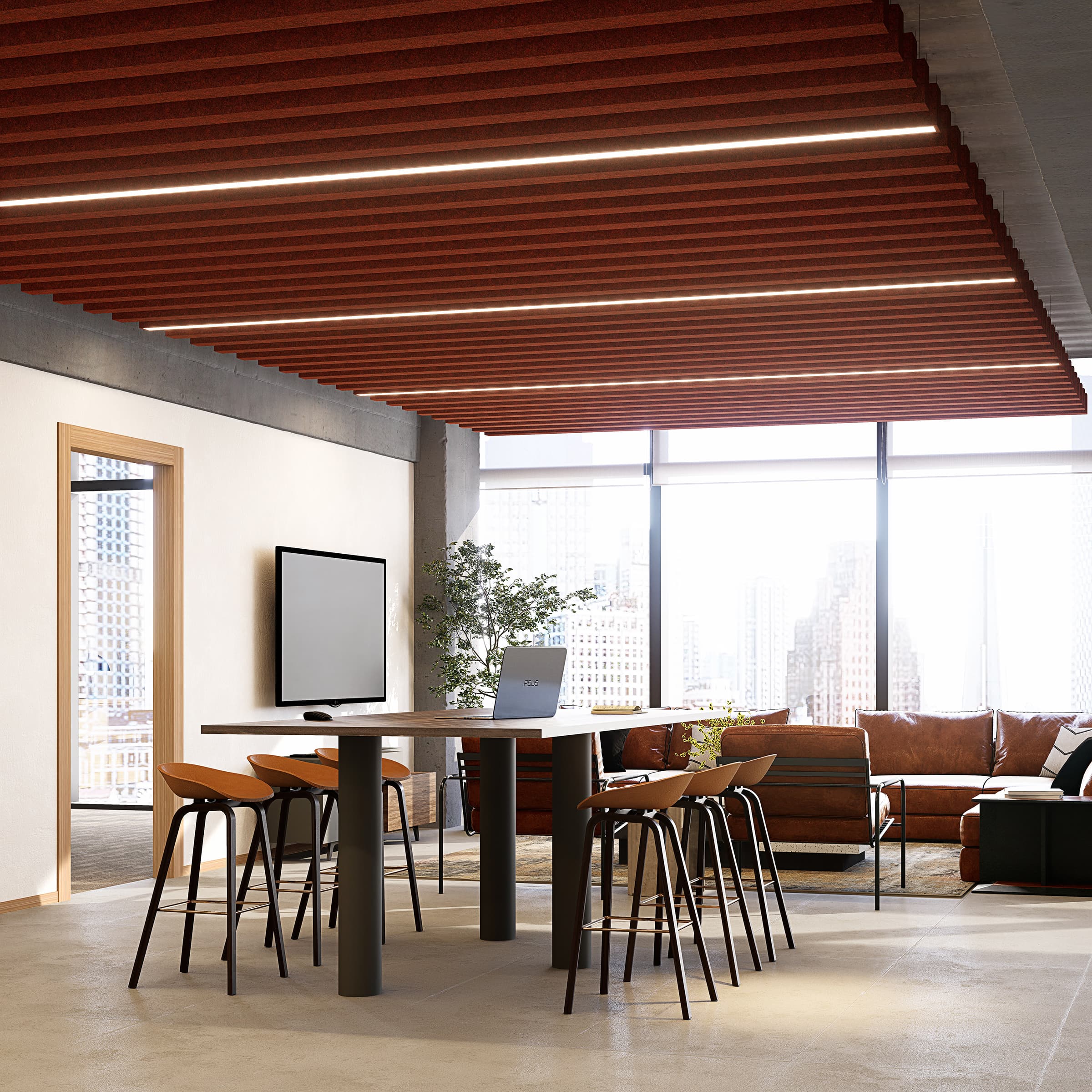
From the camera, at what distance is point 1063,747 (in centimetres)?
1052

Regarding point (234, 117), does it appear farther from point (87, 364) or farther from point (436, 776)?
point (436, 776)

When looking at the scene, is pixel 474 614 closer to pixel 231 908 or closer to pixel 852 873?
pixel 852 873

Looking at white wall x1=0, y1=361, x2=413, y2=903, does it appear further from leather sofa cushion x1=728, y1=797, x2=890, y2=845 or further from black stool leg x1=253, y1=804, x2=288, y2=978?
leather sofa cushion x1=728, y1=797, x2=890, y2=845

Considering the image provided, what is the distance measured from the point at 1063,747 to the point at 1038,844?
103 inches

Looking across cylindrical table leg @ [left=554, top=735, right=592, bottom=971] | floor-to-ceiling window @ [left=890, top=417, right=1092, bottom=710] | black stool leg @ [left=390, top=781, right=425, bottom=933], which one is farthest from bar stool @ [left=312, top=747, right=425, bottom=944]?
floor-to-ceiling window @ [left=890, top=417, right=1092, bottom=710]

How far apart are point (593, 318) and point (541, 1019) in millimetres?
4102

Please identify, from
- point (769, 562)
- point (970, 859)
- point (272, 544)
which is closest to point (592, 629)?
point (769, 562)

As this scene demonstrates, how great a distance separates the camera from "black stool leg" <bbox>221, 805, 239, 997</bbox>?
5477mm

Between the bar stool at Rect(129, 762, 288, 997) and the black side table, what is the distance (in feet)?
13.5

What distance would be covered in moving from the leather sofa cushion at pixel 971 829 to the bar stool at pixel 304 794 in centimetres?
375

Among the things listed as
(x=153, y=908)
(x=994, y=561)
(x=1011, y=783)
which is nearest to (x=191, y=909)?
(x=153, y=908)

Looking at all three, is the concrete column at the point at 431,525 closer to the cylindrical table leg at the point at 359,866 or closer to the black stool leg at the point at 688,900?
the cylindrical table leg at the point at 359,866

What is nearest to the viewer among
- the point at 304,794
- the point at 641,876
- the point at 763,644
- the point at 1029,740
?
the point at 641,876

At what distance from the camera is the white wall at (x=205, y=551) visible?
7.57 meters
